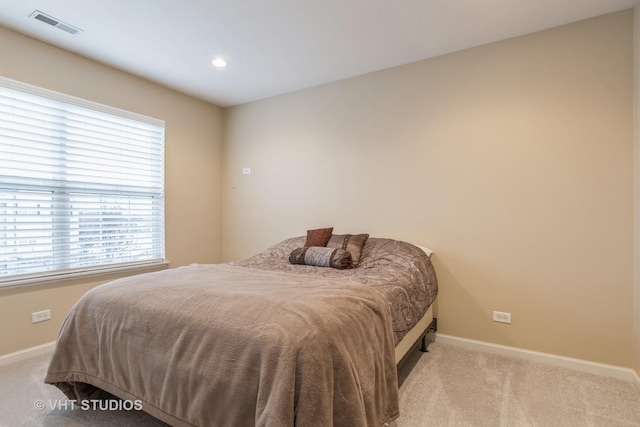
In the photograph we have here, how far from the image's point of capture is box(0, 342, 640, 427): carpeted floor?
179cm

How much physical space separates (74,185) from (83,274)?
84 cm

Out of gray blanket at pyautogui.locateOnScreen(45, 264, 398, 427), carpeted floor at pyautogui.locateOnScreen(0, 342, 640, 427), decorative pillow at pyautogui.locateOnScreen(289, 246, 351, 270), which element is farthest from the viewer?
decorative pillow at pyautogui.locateOnScreen(289, 246, 351, 270)

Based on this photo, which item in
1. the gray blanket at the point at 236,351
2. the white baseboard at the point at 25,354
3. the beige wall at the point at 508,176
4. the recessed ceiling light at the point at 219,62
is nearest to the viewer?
the gray blanket at the point at 236,351

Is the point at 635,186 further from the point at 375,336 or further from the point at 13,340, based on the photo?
the point at 13,340

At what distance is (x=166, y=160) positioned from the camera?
372cm

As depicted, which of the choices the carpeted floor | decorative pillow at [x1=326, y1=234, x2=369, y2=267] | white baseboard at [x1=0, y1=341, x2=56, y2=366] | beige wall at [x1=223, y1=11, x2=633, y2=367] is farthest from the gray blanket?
beige wall at [x1=223, y1=11, x2=633, y2=367]

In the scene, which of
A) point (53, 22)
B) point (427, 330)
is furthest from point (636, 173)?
point (53, 22)

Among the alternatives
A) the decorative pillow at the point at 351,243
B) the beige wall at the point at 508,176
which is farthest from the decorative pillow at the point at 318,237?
the beige wall at the point at 508,176

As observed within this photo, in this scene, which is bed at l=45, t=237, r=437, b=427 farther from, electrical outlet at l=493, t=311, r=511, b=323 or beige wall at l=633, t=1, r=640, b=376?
beige wall at l=633, t=1, r=640, b=376

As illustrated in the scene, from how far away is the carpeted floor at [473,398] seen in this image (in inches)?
70.3

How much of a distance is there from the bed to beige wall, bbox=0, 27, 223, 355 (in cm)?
123

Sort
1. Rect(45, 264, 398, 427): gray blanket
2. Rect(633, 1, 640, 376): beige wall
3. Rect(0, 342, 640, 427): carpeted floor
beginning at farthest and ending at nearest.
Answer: Rect(633, 1, 640, 376): beige wall < Rect(0, 342, 640, 427): carpeted floor < Rect(45, 264, 398, 427): gray blanket

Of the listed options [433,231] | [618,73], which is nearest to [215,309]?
[433,231]

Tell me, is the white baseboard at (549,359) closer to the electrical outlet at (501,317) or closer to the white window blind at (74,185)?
the electrical outlet at (501,317)
